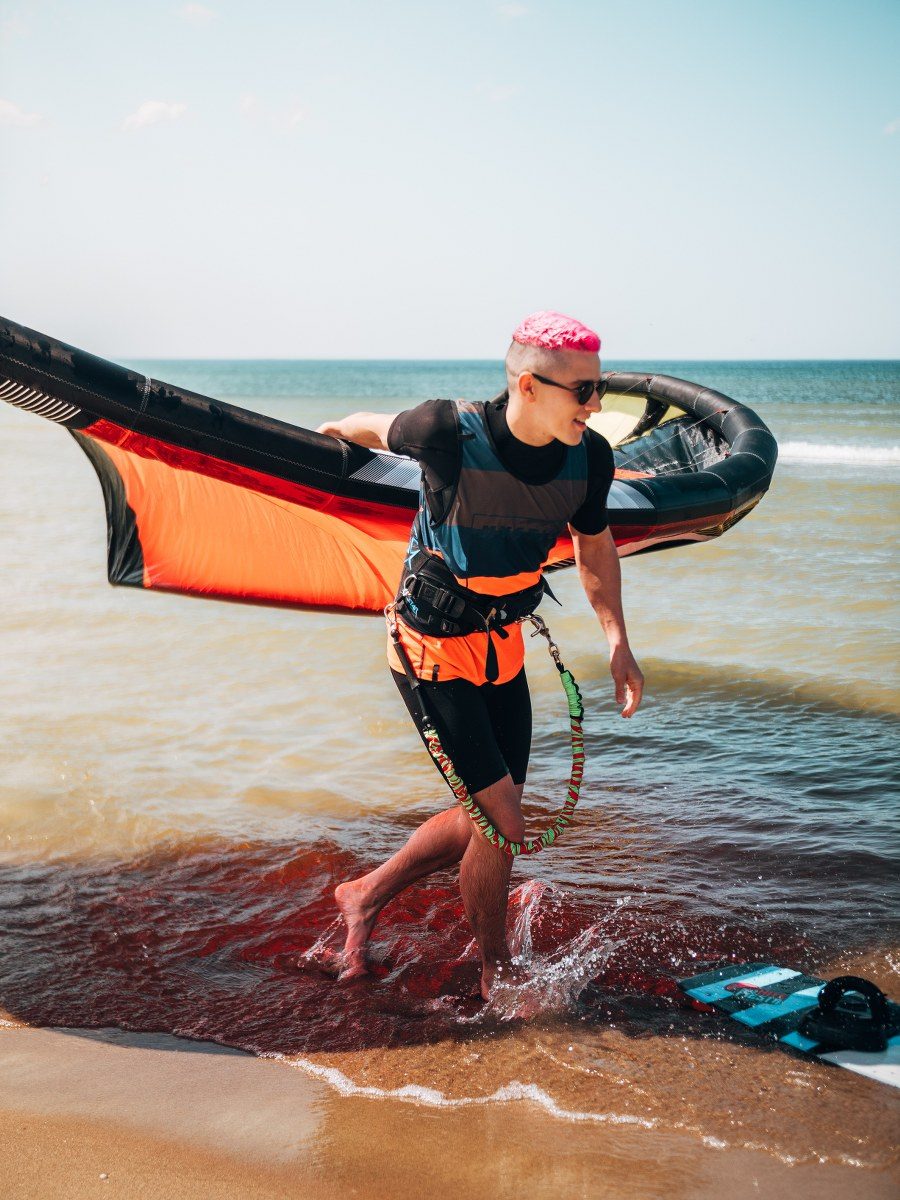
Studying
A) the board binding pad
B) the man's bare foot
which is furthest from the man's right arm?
the board binding pad

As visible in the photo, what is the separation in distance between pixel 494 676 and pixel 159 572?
6.79 ft

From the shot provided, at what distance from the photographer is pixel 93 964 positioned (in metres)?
3.17

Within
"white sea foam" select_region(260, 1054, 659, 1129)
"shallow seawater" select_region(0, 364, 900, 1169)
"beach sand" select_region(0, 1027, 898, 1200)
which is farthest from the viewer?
"shallow seawater" select_region(0, 364, 900, 1169)

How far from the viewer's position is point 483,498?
2.58 meters

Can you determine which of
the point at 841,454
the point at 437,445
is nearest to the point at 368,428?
the point at 437,445

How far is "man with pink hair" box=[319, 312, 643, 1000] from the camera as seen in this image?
2.53 meters

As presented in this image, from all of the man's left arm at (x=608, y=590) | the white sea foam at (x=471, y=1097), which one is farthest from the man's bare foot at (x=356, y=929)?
the man's left arm at (x=608, y=590)

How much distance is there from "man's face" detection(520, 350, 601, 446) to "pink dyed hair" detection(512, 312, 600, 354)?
18 millimetres

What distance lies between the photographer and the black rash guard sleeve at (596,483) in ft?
8.96

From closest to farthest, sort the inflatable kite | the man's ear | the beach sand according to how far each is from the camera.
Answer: the beach sand
the man's ear
the inflatable kite

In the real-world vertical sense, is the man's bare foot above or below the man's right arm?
below

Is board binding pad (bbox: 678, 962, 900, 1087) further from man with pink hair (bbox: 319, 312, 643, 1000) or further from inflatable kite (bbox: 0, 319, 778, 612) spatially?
inflatable kite (bbox: 0, 319, 778, 612)

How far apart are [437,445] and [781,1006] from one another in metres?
1.72

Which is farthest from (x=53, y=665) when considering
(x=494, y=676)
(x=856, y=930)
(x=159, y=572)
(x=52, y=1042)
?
(x=856, y=930)
